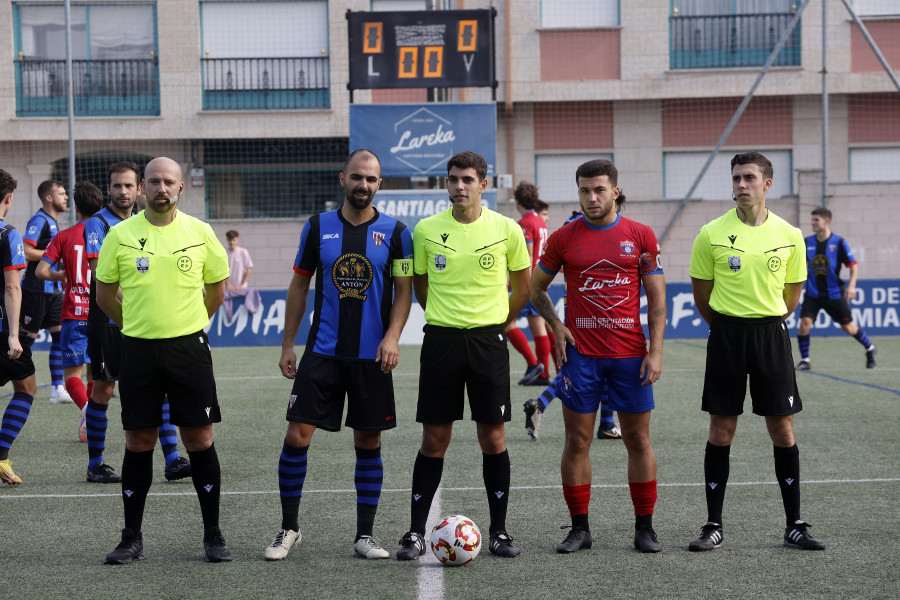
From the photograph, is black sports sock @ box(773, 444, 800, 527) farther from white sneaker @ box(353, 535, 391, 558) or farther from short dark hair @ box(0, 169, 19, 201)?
short dark hair @ box(0, 169, 19, 201)

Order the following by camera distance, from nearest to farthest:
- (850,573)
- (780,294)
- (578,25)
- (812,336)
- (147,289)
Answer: (850,573) < (147,289) < (780,294) < (812,336) < (578,25)

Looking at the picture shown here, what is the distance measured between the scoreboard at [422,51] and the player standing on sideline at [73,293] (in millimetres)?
7851

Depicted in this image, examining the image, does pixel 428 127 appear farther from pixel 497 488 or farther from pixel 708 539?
pixel 708 539

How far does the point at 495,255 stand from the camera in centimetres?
513

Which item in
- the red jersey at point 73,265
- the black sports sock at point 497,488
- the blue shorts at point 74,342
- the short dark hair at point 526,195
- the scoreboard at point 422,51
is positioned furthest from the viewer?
the scoreboard at point 422,51

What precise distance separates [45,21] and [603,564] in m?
22.0

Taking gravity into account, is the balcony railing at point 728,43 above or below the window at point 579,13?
below

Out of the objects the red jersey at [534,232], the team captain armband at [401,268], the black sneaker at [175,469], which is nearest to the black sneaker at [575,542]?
the team captain armband at [401,268]

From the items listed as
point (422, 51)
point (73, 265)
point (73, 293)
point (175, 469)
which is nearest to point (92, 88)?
point (422, 51)

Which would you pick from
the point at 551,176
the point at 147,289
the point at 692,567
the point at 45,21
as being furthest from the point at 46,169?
the point at 692,567

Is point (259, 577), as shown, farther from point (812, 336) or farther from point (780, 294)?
point (812, 336)

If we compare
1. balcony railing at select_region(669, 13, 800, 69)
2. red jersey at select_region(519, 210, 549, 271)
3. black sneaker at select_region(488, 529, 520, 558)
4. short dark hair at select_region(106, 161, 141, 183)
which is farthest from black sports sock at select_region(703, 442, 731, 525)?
balcony railing at select_region(669, 13, 800, 69)

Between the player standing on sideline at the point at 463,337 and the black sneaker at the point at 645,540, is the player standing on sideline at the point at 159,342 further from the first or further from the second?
the black sneaker at the point at 645,540

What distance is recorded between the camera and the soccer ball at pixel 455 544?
482 centimetres
